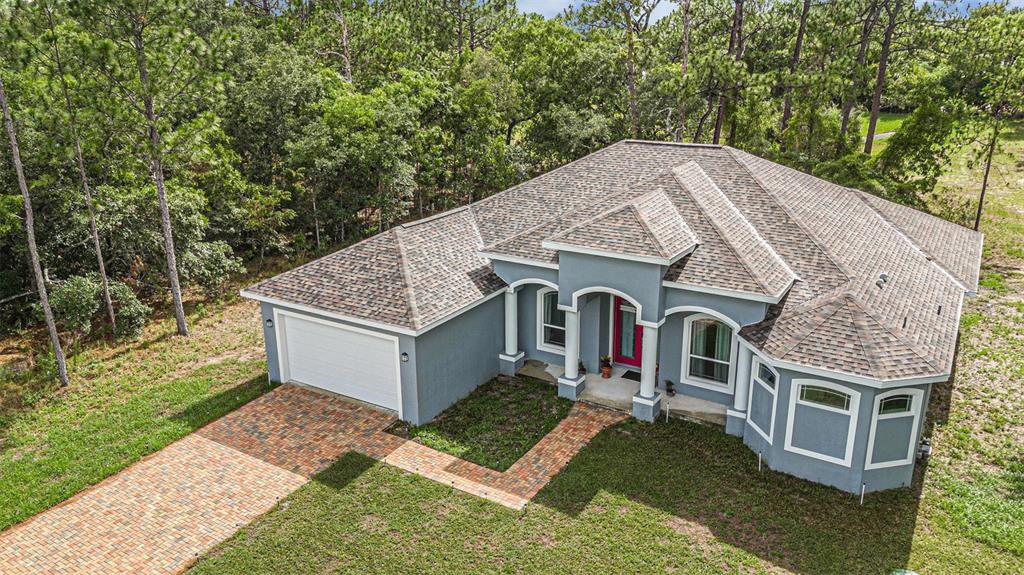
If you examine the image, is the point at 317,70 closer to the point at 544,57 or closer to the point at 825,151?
the point at 544,57

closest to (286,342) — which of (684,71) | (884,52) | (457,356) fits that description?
(457,356)

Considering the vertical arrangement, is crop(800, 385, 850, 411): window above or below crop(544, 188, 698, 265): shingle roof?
below

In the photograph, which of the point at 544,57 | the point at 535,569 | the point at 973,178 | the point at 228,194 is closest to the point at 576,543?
the point at 535,569

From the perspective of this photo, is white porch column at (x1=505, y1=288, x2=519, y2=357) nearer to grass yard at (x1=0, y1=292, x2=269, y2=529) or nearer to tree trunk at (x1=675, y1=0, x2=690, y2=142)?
grass yard at (x1=0, y1=292, x2=269, y2=529)

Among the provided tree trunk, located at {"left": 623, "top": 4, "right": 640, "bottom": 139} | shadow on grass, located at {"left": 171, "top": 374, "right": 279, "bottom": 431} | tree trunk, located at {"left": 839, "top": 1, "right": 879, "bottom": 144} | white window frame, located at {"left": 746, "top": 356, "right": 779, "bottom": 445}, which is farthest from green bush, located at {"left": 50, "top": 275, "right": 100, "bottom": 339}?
tree trunk, located at {"left": 839, "top": 1, "right": 879, "bottom": 144}

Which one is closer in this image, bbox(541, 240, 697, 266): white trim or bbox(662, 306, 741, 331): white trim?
bbox(541, 240, 697, 266): white trim

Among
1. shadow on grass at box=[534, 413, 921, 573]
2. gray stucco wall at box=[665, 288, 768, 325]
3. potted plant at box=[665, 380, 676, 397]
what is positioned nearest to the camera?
shadow on grass at box=[534, 413, 921, 573]

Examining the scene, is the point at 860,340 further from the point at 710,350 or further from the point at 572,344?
the point at 572,344

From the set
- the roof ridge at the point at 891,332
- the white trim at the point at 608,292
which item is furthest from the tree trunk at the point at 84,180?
the roof ridge at the point at 891,332
